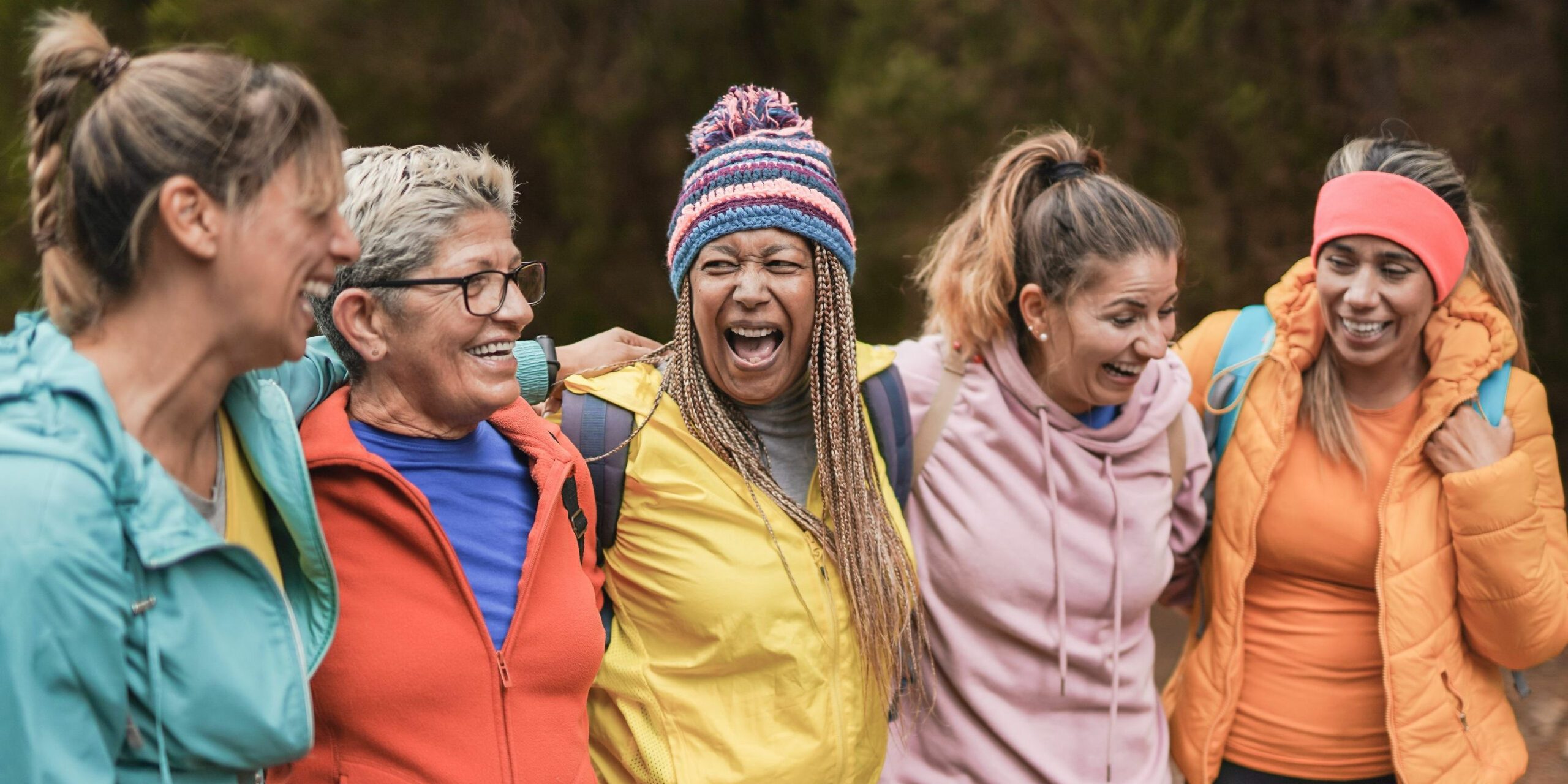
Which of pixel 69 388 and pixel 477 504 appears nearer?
pixel 69 388

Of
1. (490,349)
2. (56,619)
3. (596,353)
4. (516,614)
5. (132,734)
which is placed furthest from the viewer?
(596,353)

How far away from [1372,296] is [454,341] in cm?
192

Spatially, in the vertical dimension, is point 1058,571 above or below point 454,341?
below

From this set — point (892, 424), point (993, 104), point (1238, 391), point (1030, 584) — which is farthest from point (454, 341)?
point (993, 104)

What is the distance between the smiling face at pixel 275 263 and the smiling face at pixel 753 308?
830mm

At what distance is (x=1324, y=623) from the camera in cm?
276

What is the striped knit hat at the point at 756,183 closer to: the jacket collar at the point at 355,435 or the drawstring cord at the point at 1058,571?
the jacket collar at the point at 355,435

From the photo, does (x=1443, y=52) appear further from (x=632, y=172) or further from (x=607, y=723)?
(x=607, y=723)

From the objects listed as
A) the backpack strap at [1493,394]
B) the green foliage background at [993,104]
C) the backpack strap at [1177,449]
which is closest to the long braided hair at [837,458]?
the backpack strap at [1177,449]

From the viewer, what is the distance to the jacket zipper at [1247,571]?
8.93 ft

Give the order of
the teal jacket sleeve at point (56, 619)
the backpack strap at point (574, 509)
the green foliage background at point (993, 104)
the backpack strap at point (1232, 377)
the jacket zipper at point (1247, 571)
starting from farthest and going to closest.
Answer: the green foliage background at point (993, 104), the backpack strap at point (1232, 377), the jacket zipper at point (1247, 571), the backpack strap at point (574, 509), the teal jacket sleeve at point (56, 619)

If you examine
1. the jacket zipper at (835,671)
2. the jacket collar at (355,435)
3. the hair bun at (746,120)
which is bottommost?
the jacket zipper at (835,671)

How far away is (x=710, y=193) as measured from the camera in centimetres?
230

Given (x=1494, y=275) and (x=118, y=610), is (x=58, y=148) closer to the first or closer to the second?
(x=118, y=610)
